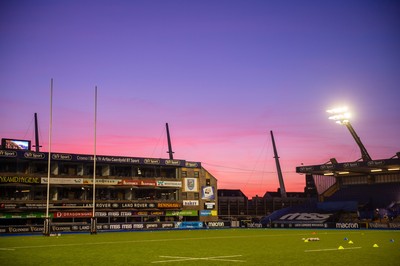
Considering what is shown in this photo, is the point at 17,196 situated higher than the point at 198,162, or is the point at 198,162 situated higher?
the point at 198,162

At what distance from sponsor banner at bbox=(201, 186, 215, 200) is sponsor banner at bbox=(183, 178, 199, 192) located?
1.31m

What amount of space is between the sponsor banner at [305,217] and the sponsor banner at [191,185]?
18.2 m

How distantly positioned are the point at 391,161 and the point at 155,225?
34.2 m

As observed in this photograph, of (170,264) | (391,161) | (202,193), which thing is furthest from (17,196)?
(170,264)

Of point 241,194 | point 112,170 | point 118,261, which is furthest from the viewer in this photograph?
point 241,194

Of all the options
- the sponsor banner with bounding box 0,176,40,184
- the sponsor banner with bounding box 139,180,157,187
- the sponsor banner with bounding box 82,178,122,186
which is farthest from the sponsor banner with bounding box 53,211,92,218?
the sponsor banner with bounding box 139,180,157,187

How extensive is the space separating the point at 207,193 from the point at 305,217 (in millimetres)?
22230

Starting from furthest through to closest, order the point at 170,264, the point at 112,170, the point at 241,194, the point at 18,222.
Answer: the point at 241,194 → the point at 112,170 → the point at 18,222 → the point at 170,264

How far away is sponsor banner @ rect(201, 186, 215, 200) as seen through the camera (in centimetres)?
8900

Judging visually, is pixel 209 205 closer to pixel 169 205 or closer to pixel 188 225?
pixel 169 205

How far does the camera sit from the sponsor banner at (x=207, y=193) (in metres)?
89.0

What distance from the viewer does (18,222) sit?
7206 cm

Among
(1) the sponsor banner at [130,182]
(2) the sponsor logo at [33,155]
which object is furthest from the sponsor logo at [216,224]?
(2) the sponsor logo at [33,155]

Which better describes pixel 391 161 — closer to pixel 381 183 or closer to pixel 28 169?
pixel 381 183
